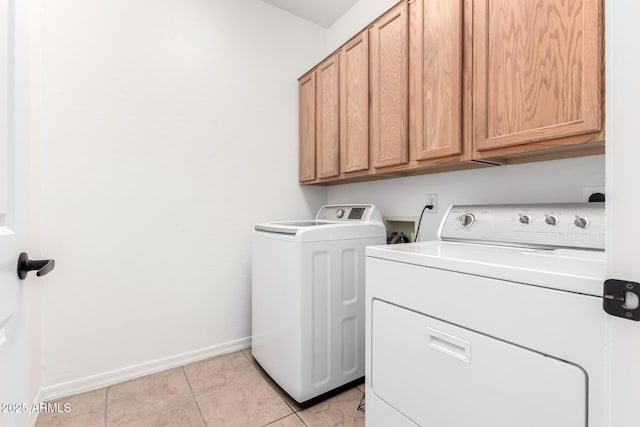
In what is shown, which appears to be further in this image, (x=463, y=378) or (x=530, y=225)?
(x=530, y=225)

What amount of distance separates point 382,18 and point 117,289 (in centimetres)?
218

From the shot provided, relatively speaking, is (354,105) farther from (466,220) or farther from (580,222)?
(580,222)

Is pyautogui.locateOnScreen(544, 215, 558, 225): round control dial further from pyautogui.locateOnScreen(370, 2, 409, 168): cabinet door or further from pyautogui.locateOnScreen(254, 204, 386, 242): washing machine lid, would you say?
pyautogui.locateOnScreen(254, 204, 386, 242): washing machine lid

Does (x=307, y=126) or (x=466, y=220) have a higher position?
(x=307, y=126)

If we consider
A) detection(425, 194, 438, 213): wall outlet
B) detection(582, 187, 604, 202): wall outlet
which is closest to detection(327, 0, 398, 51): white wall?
detection(425, 194, 438, 213): wall outlet

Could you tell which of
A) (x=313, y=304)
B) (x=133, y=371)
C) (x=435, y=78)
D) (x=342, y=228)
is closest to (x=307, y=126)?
(x=342, y=228)

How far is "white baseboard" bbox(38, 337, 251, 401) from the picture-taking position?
5.14 ft

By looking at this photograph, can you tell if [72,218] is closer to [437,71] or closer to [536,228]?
[437,71]

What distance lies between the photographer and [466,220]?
136 centimetres

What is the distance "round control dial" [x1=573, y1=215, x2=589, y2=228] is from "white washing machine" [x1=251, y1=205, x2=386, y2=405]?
934 millimetres

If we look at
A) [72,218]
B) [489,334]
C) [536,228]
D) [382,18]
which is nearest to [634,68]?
[489,334]

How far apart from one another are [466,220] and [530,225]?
0.26 m

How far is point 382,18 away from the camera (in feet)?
5.23

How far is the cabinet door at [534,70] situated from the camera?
2.97 ft
